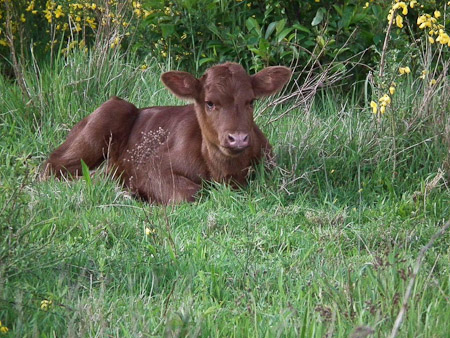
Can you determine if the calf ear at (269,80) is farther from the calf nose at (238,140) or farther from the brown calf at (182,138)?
the calf nose at (238,140)

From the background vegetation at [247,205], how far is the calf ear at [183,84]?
81 centimetres

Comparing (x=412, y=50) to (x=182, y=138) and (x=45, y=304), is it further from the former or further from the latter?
(x=45, y=304)

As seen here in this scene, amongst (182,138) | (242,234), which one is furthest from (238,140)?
(242,234)

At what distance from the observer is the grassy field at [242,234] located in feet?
14.3

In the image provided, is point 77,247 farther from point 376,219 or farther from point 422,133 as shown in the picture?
point 422,133

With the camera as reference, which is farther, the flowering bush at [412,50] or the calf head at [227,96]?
the calf head at [227,96]

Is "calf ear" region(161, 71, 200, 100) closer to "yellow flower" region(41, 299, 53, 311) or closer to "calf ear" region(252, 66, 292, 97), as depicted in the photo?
"calf ear" region(252, 66, 292, 97)

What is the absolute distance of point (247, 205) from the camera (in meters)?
6.75

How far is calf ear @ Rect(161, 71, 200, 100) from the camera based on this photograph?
7.59m

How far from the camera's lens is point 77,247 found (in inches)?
217

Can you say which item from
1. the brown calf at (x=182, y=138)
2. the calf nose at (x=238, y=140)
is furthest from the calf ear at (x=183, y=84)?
the calf nose at (x=238, y=140)

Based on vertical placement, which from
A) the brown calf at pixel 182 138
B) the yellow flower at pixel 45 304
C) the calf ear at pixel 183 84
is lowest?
the brown calf at pixel 182 138

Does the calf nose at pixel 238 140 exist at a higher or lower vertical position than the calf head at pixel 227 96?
lower

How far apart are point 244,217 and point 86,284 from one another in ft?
5.37
